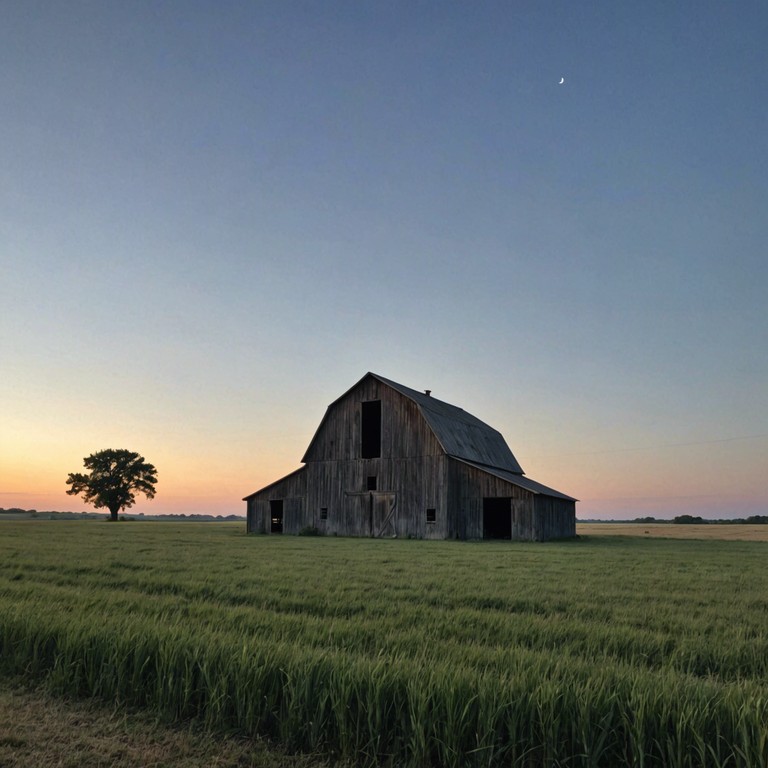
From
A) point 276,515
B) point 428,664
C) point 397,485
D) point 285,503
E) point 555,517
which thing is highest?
point 397,485

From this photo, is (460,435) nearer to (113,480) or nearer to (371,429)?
(371,429)

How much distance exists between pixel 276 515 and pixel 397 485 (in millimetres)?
13241

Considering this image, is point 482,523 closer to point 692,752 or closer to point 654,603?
point 654,603

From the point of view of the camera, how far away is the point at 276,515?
1992 inches

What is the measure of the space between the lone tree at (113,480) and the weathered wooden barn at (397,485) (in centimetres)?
5758

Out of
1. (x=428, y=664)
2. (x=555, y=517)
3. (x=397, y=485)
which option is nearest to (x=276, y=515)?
(x=397, y=485)

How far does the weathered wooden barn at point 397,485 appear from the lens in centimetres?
4038

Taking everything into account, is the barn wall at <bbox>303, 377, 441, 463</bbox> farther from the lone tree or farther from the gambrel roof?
the lone tree

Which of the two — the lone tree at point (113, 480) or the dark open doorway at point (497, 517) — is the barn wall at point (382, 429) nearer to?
the dark open doorway at point (497, 517)

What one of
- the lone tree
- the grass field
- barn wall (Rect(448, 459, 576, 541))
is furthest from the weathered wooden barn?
the lone tree

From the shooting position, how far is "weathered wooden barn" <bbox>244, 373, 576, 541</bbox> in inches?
1590

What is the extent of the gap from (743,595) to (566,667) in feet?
33.9

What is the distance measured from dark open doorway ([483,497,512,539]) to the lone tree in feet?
223

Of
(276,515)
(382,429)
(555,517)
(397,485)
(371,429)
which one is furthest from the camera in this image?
(276,515)
